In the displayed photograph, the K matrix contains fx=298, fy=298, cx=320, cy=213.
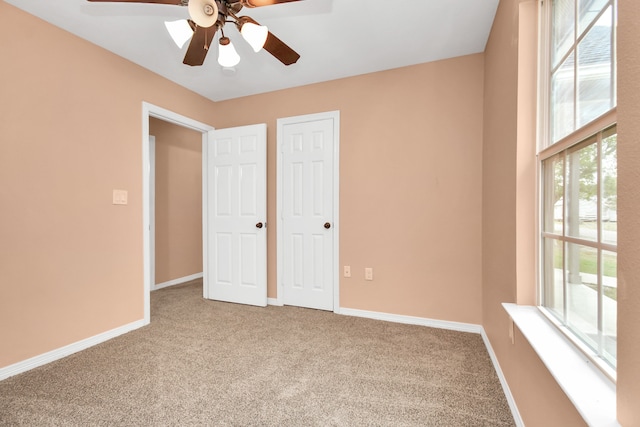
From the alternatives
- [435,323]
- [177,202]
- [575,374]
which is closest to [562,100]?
[575,374]

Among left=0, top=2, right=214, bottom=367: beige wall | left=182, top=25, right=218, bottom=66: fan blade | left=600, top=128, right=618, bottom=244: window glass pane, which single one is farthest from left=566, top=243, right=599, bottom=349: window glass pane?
left=0, top=2, right=214, bottom=367: beige wall

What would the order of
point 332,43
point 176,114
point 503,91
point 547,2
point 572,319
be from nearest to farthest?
point 572,319 < point 547,2 < point 503,91 < point 332,43 < point 176,114

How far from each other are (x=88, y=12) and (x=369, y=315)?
346 centimetres

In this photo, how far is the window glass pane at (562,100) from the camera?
1194 millimetres

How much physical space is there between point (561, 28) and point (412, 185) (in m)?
1.70

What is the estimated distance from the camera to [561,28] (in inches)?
52.6

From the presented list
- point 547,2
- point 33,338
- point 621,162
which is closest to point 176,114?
point 33,338

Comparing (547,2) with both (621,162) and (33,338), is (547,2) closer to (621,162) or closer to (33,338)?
(621,162)

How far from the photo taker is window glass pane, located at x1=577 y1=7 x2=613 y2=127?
93 centimetres

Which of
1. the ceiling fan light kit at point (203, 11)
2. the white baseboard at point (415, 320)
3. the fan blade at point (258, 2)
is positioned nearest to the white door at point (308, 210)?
the white baseboard at point (415, 320)

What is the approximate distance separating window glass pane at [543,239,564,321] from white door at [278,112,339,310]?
1983 mm

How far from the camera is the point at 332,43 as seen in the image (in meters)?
2.56

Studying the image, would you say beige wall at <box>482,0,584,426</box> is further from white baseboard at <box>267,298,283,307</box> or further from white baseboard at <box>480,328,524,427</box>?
white baseboard at <box>267,298,283,307</box>

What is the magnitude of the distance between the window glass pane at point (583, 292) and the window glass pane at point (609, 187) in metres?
0.11
